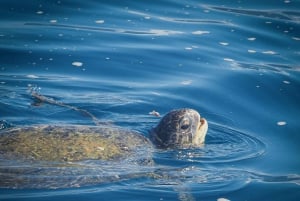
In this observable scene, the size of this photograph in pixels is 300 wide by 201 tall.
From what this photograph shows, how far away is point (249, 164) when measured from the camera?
287 inches

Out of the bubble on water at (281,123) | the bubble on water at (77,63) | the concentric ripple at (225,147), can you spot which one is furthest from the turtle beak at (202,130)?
the bubble on water at (77,63)

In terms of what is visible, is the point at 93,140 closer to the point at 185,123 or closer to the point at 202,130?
the point at 185,123

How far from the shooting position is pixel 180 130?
301 inches

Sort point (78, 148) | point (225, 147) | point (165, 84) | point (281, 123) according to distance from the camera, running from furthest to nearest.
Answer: point (165, 84) → point (281, 123) → point (225, 147) → point (78, 148)

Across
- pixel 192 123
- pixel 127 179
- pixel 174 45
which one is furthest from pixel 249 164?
pixel 174 45

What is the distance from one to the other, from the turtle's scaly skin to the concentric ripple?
89cm

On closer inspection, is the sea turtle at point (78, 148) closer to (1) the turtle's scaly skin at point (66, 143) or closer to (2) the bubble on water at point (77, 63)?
(1) the turtle's scaly skin at point (66, 143)

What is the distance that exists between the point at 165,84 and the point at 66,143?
382 centimetres

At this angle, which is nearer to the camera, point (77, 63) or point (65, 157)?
point (65, 157)

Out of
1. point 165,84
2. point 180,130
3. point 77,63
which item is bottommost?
point 180,130

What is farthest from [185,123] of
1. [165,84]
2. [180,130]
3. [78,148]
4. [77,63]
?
[77,63]

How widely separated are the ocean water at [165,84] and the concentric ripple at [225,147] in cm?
2

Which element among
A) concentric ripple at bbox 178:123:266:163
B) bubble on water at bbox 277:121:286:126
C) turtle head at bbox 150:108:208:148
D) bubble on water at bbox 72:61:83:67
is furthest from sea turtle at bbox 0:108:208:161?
bubble on water at bbox 72:61:83:67

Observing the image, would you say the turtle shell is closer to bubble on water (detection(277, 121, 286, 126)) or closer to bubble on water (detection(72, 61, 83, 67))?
bubble on water (detection(277, 121, 286, 126))
